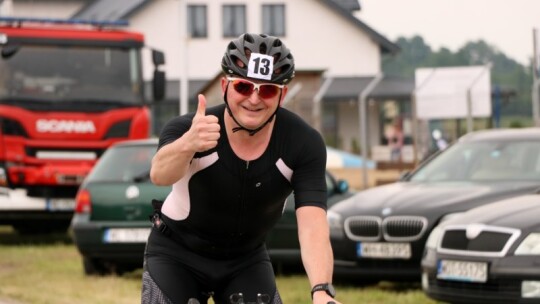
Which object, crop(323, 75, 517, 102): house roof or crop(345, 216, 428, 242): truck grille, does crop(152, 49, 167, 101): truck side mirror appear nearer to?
crop(345, 216, 428, 242): truck grille

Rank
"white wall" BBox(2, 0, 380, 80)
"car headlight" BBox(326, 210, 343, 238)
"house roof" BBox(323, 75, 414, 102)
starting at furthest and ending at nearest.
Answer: "white wall" BBox(2, 0, 380, 80) < "house roof" BBox(323, 75, 414, 102) < "car headlight" BBox(326, 210, 343, 238)

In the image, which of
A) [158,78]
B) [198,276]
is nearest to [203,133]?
[198,276]

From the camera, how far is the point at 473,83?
77.6 ft

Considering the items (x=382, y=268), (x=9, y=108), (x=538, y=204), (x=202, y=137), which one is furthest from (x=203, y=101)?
(x=9, y=108)

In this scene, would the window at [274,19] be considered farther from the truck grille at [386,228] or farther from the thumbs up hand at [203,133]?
the thumbs up hand at [203,133]

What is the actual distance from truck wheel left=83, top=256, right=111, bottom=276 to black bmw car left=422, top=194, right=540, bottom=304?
5078mm

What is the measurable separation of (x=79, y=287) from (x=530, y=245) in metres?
5.48

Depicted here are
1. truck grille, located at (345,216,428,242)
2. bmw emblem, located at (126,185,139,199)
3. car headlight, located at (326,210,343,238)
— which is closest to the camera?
truck grille, located at (345,216,428,242)

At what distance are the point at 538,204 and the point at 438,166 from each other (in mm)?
3377

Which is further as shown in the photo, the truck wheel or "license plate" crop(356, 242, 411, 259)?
the truck wheel

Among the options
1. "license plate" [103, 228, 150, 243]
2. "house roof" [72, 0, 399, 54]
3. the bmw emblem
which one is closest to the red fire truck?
the bmw emblem

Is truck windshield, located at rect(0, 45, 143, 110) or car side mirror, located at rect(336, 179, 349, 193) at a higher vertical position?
truck windshield, located at rect(0, 45, 143, 110)

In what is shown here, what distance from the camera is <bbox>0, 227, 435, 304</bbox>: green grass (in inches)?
495

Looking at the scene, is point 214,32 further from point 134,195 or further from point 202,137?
point 202,137
